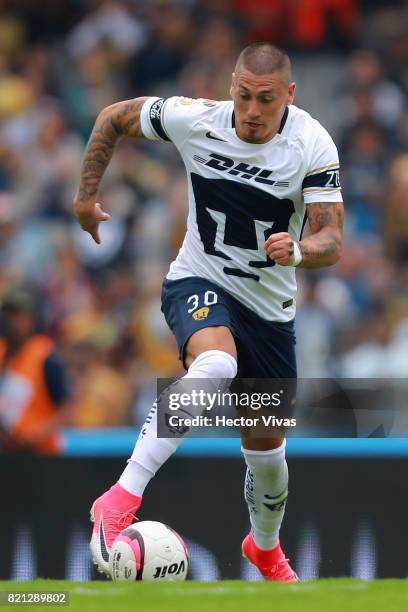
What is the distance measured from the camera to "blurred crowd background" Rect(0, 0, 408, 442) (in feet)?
38.0

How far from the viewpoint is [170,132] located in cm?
705

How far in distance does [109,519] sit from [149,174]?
7.63 meters

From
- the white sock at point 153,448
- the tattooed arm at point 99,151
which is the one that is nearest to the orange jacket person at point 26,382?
the tattooed arm at point 99,151

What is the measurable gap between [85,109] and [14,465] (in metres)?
6.74

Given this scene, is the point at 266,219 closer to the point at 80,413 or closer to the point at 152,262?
the point at 80,413

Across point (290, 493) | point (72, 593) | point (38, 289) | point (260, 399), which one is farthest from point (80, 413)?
point (72, 593)

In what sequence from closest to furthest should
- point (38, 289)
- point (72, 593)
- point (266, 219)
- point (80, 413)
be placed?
point (72, 593) < point (266, 219) < point (80, 413) < point (38, 289)

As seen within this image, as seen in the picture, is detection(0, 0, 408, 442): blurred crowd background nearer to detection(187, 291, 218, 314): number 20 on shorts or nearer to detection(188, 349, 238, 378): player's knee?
detection(187, 291, 218, 314): number 20 on shorts

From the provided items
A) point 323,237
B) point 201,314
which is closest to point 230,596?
point 201,314

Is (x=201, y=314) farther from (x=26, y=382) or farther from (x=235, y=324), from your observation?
(x=26, y=382)

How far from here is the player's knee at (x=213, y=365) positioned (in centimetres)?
636

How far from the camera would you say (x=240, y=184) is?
691cm

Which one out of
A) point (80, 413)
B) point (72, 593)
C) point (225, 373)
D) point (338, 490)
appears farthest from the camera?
point (80, 413)

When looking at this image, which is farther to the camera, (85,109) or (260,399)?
(85,109)
